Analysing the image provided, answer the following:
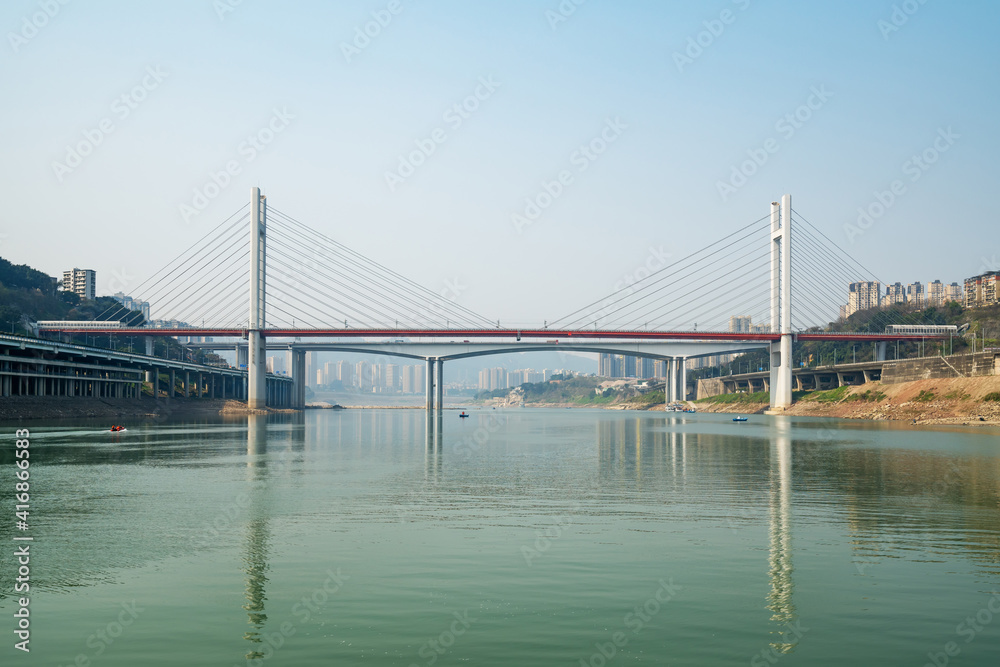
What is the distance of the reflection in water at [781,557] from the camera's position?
455 inches

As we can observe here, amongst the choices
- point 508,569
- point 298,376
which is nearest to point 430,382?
point 298,376

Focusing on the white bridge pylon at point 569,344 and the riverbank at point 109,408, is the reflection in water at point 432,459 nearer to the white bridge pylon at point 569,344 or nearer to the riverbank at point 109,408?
the riverbank at point 109,408

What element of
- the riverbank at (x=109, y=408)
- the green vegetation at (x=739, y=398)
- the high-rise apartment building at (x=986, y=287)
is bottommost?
the green vegetation at (x=739, y=398)

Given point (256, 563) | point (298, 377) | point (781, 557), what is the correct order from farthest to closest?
1. point (298, 377)
2. point (781, 557)
3. point (256, 563)

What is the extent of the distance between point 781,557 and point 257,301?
322 feet

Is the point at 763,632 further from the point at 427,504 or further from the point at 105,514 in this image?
the point at 105,514

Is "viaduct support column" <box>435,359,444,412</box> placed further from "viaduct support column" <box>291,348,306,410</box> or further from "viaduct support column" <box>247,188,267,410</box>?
"viaduct support column" <box>247,188,267,410</box>

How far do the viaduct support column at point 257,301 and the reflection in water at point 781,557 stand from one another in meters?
85.7

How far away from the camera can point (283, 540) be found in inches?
693

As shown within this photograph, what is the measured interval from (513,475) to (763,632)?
2167 centimetres

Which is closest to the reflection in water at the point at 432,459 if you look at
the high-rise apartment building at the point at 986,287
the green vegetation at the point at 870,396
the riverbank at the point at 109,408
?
the riverbank at the point at 109,408

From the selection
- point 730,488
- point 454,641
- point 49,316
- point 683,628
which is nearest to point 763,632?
point 683,628

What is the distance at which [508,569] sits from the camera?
48.4 ft

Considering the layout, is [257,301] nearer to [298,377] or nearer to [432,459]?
[298,377]
